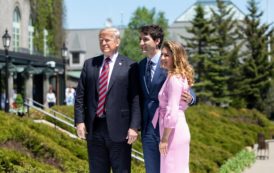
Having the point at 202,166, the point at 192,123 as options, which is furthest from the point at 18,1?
the point at 202,166

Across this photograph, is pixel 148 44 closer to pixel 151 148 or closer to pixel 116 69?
pixel 116 69

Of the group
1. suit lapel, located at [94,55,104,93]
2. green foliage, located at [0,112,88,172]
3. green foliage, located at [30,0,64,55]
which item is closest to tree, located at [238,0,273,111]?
green foliage, located at [30,0,64,55]

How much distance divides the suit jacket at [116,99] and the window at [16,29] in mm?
37093

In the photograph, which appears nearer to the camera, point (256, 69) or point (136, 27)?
point (256, 69)

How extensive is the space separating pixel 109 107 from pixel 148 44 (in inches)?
29.1

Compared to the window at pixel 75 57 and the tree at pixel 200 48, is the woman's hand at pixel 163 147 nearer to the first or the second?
the tree at pixel 200 48

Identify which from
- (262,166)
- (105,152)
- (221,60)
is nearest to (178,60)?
(105,152)

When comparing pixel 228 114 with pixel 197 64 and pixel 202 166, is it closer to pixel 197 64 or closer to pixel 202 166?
pixel 197 64

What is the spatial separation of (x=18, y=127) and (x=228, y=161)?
8.21 m

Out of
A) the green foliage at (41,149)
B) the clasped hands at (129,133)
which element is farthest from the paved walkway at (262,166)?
the clasped hands at (129,133)

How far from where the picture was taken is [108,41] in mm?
6422

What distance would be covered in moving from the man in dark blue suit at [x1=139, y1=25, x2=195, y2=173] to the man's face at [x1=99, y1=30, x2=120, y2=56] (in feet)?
0.90

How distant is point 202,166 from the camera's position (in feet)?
48.0

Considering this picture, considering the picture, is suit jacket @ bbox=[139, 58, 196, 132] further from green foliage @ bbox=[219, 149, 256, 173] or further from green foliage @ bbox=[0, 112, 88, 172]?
green foliage @ bbox=[219, 149, 256, 173]
